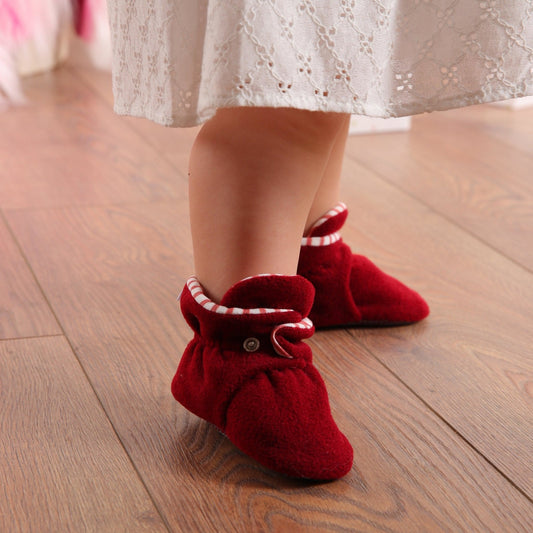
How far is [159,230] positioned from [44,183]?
0.25 meters

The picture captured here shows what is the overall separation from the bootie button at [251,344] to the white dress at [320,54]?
0.17 metres

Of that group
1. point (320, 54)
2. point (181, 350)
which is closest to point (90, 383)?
point (181, 350)

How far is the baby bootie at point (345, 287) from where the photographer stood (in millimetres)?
790

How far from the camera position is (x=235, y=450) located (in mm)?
625

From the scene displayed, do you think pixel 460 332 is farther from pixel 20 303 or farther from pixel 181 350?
pixel 20 303

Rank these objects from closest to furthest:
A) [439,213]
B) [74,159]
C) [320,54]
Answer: [320,54]
[439,213]
[74,159]

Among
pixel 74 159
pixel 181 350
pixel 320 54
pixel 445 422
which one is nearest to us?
pixel 320 54

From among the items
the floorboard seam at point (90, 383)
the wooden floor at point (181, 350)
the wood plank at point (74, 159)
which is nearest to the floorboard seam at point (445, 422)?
the wooden floor at point (181, 350)

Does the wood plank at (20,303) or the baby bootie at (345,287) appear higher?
the baby bootie at (345,287)

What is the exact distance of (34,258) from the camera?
0.95 meters

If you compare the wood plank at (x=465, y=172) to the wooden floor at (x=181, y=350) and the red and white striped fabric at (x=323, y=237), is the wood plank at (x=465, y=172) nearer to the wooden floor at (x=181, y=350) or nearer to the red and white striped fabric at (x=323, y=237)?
the wooden floor at (x=181, y=350)

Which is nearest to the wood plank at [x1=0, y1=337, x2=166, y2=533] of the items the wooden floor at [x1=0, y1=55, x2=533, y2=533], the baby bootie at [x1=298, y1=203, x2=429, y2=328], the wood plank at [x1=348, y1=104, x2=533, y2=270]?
the wooden floor at [x1=0, y1=55, x2=533, y2=533]

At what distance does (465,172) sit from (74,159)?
24.6 inches

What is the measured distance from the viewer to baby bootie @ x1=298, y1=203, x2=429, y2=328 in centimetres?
79
